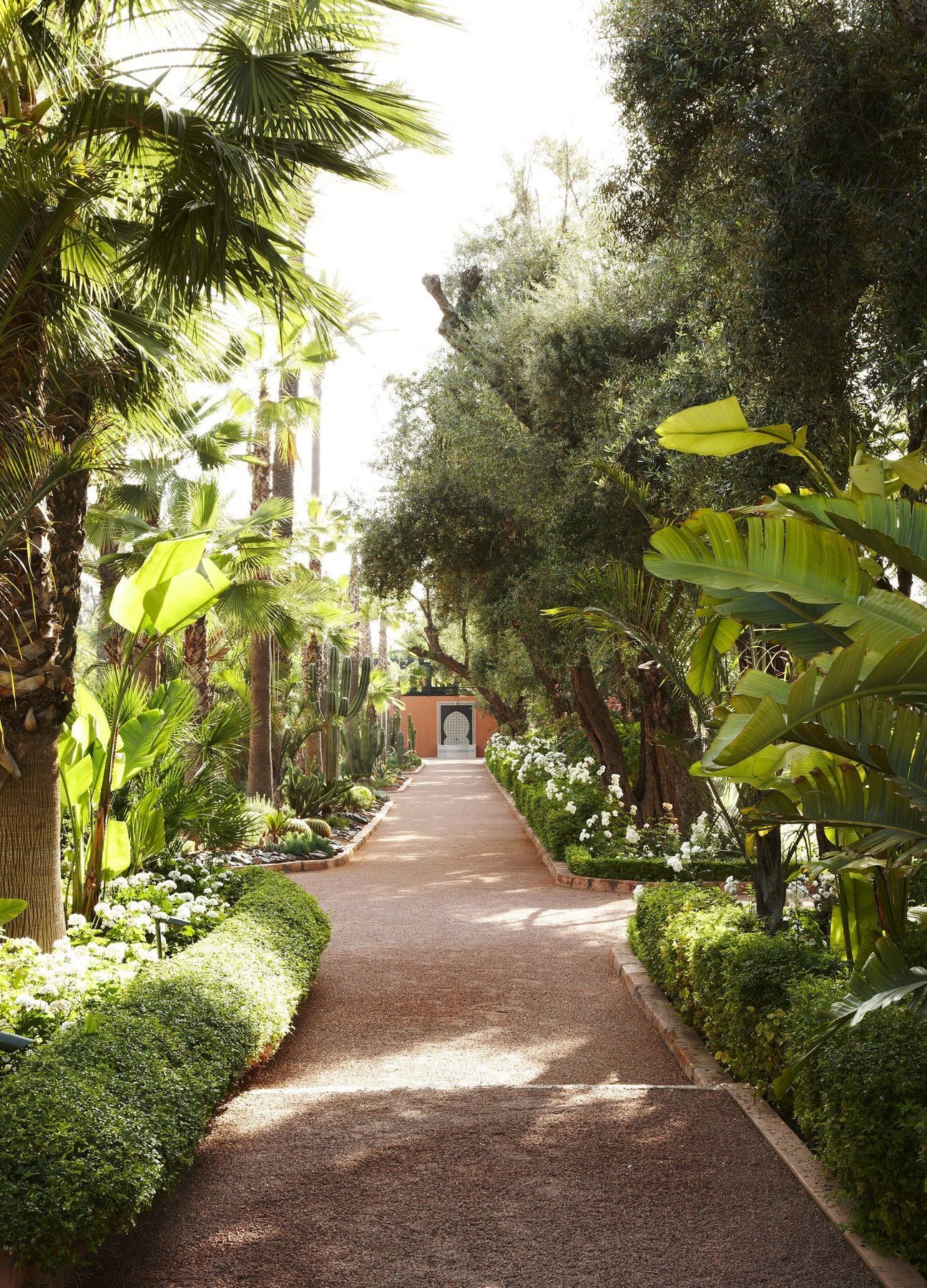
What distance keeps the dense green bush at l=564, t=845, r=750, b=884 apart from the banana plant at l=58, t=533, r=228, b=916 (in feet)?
18.9

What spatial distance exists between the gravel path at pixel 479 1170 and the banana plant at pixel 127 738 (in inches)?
62.4

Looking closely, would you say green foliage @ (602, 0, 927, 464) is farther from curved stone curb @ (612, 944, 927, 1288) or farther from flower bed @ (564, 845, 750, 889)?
flower bed @ (564, 845, 750, 889)

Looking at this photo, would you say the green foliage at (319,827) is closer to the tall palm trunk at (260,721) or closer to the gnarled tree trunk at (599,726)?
the tall palm trunk at (260,721)

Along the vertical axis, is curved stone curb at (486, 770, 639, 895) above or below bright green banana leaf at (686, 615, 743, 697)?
below

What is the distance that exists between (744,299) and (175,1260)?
5.48 metres

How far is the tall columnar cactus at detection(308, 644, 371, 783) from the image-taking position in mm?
19391

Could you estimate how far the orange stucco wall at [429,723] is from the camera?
5325 centimetres

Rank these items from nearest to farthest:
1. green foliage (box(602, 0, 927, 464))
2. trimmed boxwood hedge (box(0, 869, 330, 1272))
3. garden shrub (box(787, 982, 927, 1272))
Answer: trimmed boxwood hedge (box(0, 869, 330, 1272)) < garden shrub (box(787, 982, 927, 1272)) < green foliage (box(602, 0, 927, 464))

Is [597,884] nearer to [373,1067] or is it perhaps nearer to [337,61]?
[373,1067]

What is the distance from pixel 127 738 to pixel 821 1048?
16.1 ft

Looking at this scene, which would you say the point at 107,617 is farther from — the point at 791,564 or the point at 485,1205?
the point at 791,564

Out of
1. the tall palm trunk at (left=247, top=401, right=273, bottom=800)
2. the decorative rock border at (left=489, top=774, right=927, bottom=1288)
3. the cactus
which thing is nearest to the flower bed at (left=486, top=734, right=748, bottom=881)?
the decorative rock border at (left=489, top=774, right=927, bottom=1288)

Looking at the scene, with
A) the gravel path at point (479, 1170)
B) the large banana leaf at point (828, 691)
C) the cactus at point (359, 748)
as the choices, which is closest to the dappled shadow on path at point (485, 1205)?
the gravel path at point (479, 1170)

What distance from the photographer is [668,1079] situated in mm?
5340
